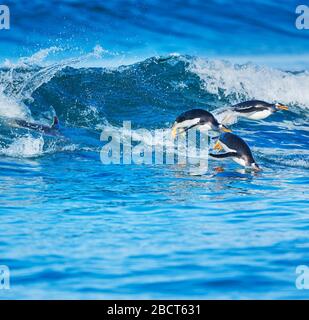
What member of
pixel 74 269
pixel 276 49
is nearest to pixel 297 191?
pixel 74 269

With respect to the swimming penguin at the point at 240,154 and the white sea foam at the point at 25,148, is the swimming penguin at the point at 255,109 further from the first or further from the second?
the white sea foam at the point at 25,148

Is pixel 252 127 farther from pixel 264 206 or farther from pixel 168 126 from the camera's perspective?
pixel 264 206

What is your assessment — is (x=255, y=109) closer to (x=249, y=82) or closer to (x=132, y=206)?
(x=249, y=82)

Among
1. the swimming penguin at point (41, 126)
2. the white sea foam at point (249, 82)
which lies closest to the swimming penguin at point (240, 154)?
the swimming penguin at point (41, 126)

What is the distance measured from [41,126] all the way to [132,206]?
5590 millimetres

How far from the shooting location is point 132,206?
10406 millimetres

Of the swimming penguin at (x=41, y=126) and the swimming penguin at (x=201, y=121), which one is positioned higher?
the swimming penguin at (x=41, y=126)

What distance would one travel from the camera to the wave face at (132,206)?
7754mm

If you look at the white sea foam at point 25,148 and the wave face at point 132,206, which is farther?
the white sea foam at point 25,148

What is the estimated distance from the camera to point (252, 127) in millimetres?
17969

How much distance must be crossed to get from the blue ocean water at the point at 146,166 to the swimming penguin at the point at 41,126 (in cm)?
20

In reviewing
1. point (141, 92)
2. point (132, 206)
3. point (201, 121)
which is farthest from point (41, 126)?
point (132, 206)

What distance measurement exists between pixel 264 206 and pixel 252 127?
7601mm

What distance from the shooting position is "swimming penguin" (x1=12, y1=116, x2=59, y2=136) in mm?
15281
